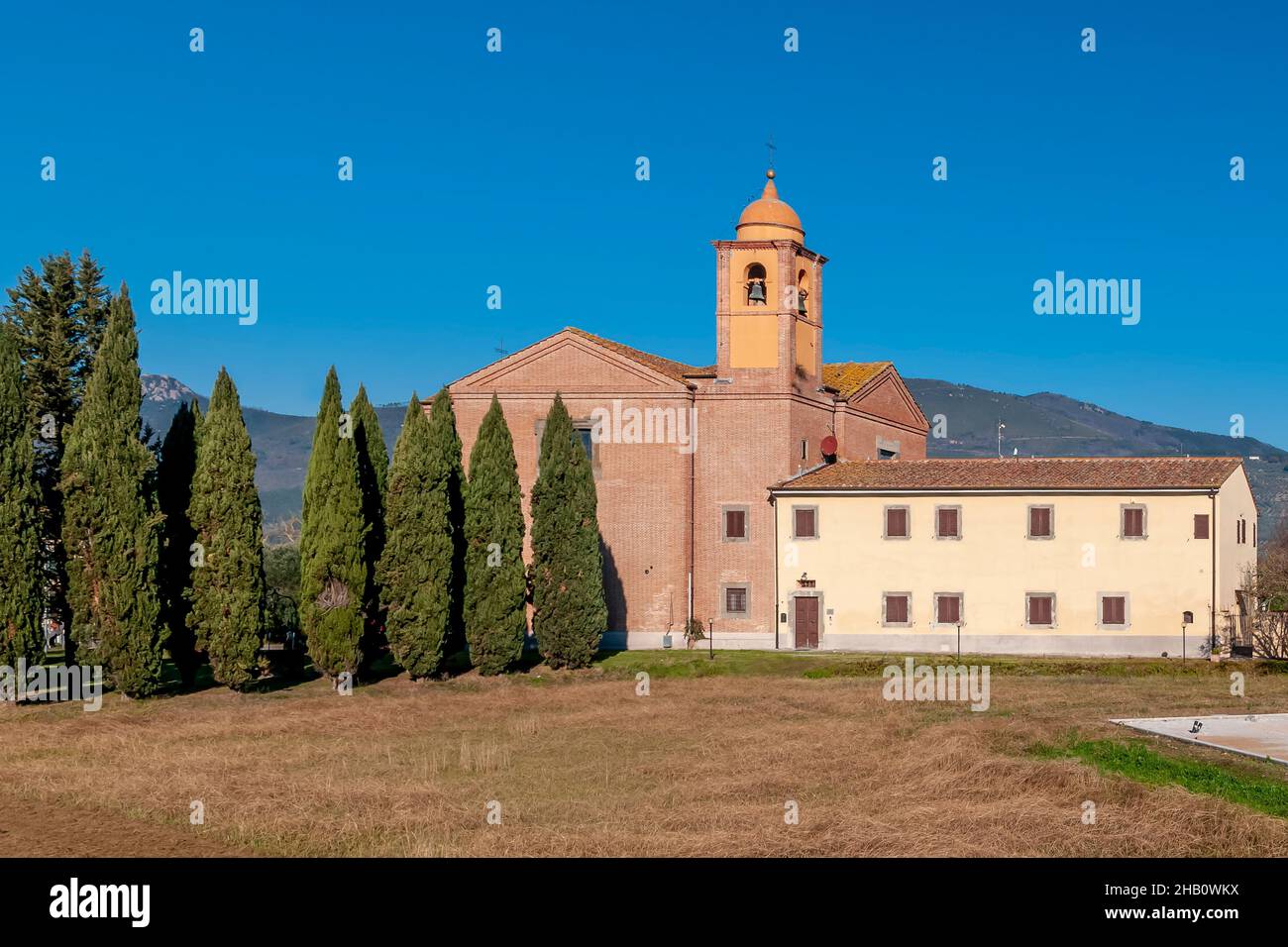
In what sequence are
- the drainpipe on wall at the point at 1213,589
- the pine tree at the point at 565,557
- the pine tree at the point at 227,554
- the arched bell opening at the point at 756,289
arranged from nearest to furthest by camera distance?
the pine tree at the point at 227,554 < the pine tree at the point at 565,557 < the drainpipe on wall at the point at 1213,589 < the arched bell opening at the point at 756,289

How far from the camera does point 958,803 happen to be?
62.8 feet

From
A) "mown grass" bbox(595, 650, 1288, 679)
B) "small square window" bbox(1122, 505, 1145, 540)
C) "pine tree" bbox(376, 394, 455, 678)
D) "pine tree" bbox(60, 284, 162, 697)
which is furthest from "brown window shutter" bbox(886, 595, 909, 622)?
"pine tree" bbox(60, 284, 162, 697)

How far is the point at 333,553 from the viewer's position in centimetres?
3794

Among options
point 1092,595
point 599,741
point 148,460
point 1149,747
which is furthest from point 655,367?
point 1149,747

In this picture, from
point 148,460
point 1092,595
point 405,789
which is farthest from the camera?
point 1092,595

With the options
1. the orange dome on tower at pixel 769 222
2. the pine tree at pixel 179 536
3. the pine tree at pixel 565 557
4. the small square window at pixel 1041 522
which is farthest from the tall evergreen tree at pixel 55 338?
the small square window at pixel 1041 522

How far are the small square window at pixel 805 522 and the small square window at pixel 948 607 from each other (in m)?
4.45

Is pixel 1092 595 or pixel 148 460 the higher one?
pixel 148 460

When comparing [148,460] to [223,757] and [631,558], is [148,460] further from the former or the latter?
[631,558]

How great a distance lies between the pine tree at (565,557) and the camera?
41125 millimetres

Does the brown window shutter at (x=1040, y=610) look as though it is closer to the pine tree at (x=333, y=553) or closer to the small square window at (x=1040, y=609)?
the small square window at (x=1040, y=609)

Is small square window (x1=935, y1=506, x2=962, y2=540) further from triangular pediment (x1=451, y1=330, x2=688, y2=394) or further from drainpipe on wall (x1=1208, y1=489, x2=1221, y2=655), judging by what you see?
triangular pediment (x1=451, y1=330, x2=688, y2=394)

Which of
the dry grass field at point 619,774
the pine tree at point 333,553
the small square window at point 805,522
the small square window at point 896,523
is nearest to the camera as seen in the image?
the dry grass field at point 619,774
